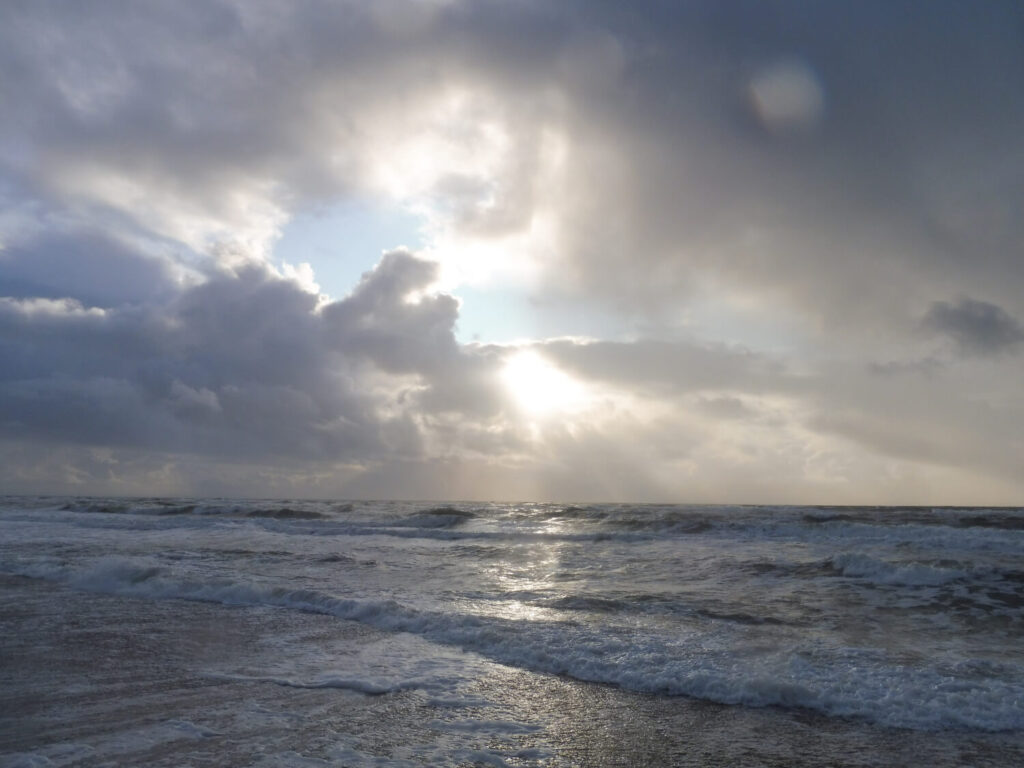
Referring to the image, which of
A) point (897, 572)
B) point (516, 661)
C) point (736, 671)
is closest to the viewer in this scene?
point (736, 671)

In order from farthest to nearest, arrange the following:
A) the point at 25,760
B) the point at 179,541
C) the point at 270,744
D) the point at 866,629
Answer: the point at 179,541, the point at 866,629, the point at 270,744, the point at 25,760

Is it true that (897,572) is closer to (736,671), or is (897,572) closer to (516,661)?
(736,671)

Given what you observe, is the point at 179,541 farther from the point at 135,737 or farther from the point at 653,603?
the point at 135,737

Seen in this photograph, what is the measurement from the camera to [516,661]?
361 inches

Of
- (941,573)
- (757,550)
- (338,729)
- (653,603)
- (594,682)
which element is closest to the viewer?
(338,729)

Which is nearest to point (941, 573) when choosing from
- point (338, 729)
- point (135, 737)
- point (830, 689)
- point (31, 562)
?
point (830, 689)

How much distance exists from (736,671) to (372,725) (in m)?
4.61

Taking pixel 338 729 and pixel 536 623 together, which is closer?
pixel 338 729

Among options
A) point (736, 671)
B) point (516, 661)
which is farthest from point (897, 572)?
point (516, 661)

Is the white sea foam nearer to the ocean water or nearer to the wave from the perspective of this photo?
the ocean water

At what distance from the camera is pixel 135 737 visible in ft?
19.9

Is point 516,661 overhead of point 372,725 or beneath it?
beneath

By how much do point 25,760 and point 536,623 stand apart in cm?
717

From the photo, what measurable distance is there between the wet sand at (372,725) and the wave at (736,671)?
355 mm
